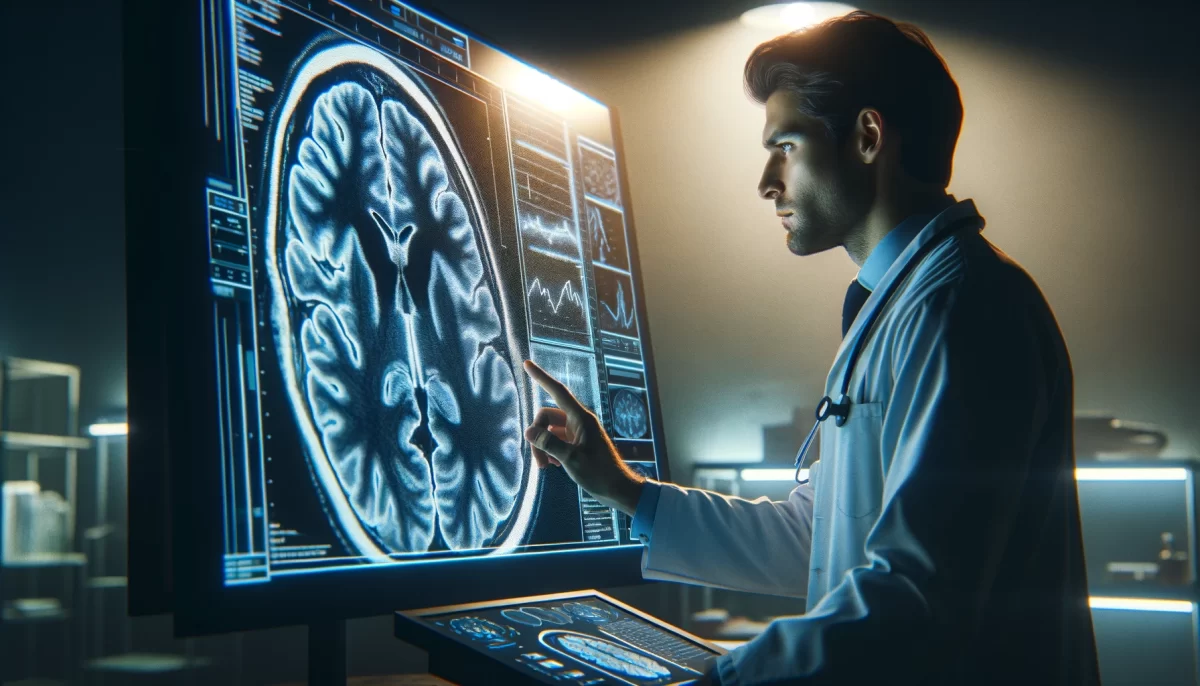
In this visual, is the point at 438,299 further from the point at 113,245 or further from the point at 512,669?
the point at 113,245

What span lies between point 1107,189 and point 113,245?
3826 mm

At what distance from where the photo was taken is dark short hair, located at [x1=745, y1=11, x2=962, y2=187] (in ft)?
3.87

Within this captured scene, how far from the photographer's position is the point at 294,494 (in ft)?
2.72

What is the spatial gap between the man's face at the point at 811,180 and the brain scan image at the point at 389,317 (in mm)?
416

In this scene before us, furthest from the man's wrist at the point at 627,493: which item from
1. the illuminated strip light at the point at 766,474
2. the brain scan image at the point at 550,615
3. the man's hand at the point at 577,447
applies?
the illuminated strip light at the point at 766,474

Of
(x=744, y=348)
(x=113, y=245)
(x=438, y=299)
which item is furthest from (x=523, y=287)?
(x=113, y=245)

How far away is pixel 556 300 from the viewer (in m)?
1.29

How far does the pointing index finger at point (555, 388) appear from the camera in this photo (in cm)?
116

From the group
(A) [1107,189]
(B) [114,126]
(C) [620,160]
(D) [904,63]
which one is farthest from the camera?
(B) [114,126]

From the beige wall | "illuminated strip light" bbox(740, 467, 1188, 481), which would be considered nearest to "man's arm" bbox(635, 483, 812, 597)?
"illuminated strip light" bbox(740, 467, 1188, 481)

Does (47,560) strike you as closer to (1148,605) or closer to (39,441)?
(39,441)

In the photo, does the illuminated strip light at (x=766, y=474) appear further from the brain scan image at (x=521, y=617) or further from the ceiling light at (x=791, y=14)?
the brain scan image at (x=521, y=617)

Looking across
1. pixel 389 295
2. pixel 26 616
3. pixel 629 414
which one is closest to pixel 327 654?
pixel 389 295

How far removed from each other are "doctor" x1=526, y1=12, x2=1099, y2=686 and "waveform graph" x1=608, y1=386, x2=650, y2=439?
14cm
